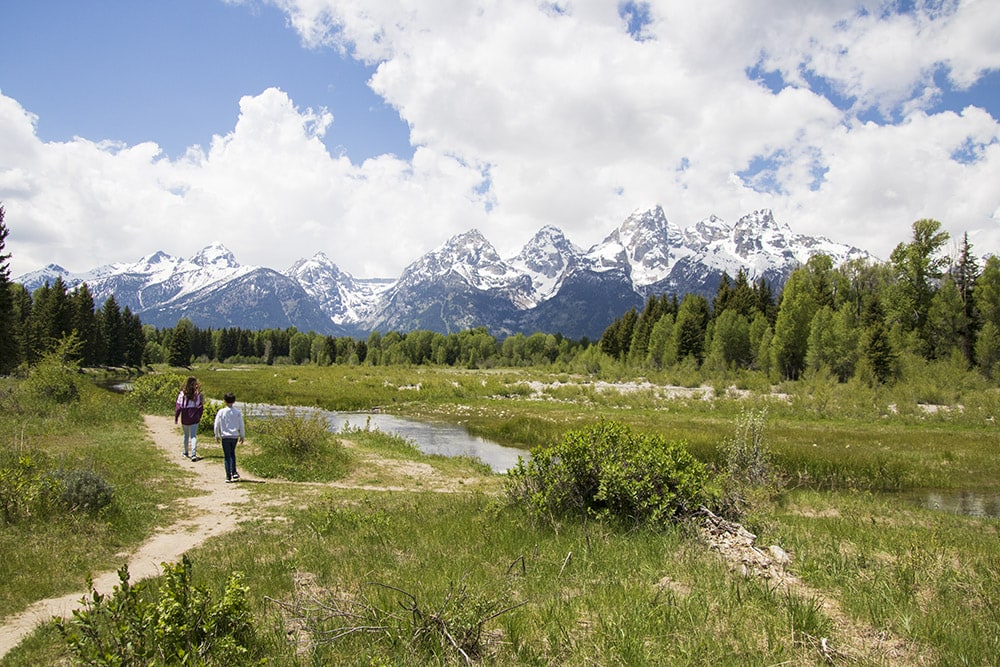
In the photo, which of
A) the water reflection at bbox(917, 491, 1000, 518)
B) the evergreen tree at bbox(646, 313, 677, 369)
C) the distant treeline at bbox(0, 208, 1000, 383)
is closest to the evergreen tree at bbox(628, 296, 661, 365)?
the distant treeline at bbox(0, 208, 1000, 383)

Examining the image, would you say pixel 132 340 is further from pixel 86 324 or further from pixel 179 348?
pixel 86 324

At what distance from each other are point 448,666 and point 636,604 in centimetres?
215

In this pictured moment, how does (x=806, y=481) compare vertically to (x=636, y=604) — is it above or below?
below

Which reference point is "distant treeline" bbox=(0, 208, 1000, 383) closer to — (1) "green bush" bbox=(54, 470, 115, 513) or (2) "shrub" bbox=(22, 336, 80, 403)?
(2) "shrub" bbox=(22, 336, 80, 403)

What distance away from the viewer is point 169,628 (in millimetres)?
3807

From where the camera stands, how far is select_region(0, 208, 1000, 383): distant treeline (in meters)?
51.6

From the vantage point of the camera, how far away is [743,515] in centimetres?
875

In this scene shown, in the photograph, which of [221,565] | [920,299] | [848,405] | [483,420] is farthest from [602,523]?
[920,299]

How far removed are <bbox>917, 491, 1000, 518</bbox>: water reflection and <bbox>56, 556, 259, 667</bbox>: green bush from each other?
1828 centimetres

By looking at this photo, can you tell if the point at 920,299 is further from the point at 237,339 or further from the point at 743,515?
the point at 237,339

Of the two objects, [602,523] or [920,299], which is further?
[920,299]

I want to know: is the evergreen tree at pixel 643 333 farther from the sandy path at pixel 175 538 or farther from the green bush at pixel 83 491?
the green bush at pixel 83 491

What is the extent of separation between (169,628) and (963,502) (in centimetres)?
2181

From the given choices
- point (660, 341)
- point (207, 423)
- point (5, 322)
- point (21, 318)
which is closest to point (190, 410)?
point (207, 423)
